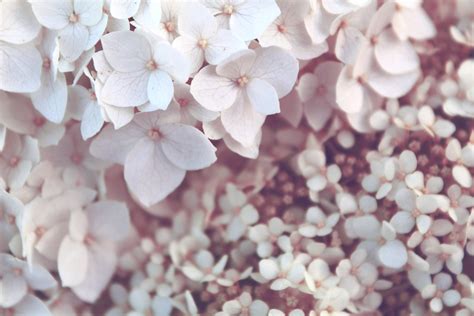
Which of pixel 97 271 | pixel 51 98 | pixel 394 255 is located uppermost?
pixel 51 98

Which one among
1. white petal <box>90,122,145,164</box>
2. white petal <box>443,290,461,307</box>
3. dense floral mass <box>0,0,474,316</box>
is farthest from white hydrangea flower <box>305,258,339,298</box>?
white petal <box>90,122,145,164</box>

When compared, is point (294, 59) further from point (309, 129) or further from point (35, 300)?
point (35, 300)

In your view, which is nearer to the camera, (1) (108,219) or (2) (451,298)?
(2) (451,298)

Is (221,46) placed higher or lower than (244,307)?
higher

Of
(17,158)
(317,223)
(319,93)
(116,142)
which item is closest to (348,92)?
(319,93)

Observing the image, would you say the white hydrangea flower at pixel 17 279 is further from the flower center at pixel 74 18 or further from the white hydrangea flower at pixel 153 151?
the flower center at pixel 74 18

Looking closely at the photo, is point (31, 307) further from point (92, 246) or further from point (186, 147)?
point (186, 147)

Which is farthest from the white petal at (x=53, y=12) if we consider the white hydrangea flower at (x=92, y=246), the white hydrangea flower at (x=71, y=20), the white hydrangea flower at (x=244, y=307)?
the white hydrangea flower at (x=244, y=307)

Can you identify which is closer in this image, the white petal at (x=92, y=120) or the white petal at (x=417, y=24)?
the white petal at (x=92, y=120)
